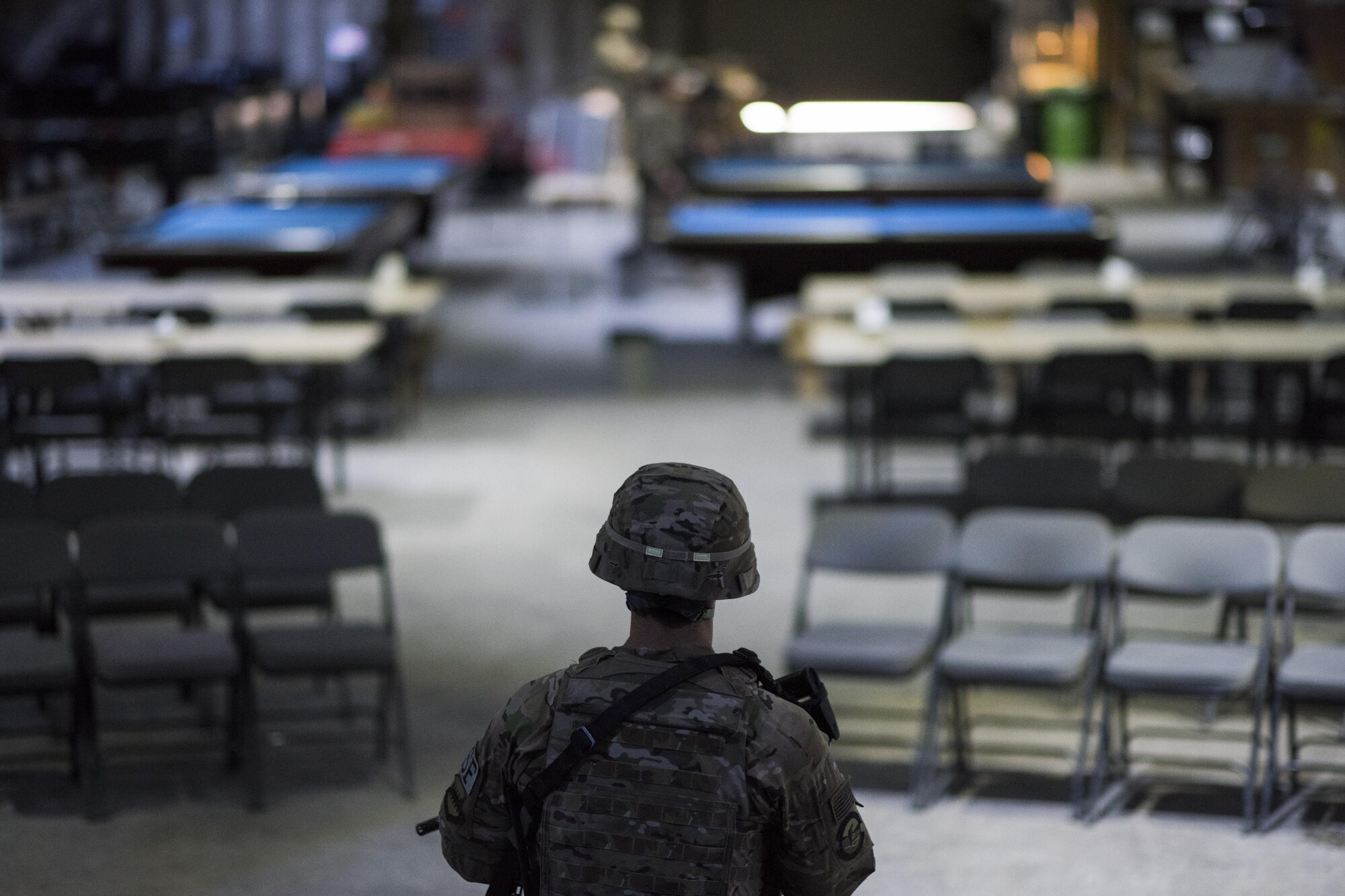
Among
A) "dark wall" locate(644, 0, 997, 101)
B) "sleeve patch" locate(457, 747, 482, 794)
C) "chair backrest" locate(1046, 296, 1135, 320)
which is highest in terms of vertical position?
"dark wall" locate(644, 0, 997, 101)

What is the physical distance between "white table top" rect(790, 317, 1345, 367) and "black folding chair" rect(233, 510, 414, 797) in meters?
2.98

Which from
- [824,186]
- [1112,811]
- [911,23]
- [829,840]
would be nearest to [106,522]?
[1112,811]

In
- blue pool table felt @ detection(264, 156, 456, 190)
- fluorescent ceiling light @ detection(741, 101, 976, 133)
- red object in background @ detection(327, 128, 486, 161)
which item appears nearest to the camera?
blue pool table felt @ detection(264, 156, 456, 190)

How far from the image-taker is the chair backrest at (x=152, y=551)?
208 inches

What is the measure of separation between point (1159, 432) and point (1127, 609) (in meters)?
2.44

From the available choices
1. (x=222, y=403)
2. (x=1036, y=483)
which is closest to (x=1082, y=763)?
(x=1036, y=483)

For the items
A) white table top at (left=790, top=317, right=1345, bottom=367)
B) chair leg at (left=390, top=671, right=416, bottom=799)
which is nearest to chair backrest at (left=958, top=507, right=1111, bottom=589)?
chair leg at (left=390, top=671, right=416, bottom=799)

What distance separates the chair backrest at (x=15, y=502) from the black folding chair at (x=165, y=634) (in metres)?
0.59

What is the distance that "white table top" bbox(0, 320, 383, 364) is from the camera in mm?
8109

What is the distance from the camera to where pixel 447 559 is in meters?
7.64

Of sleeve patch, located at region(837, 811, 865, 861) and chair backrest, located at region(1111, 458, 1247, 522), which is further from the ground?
sleeve patch, located at region(837, 811, 865, 861)

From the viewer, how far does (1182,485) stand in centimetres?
623

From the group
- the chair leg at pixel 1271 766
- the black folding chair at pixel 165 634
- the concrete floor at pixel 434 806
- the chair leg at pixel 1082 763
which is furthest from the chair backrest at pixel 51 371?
the chair leg at pixel 1271 766

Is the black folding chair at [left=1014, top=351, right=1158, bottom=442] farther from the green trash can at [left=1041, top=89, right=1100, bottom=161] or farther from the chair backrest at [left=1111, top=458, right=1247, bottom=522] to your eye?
the green trash can at [left=1041, top=89, right=1100, bottom=161]
